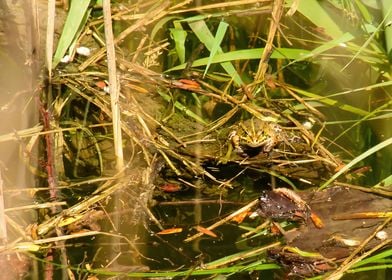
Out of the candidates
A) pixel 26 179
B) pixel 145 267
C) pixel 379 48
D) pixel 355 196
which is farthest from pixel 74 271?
pixel 379 48

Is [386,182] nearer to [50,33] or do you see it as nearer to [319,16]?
[319,16]

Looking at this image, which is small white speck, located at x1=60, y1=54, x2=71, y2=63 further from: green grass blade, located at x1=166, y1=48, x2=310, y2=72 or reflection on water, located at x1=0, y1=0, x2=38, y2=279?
green grass blade, located at x1=166, y1=48, x2=310, y2=72

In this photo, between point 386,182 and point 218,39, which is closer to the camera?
point 386,182

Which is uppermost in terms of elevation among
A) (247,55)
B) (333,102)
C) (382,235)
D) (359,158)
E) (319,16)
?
(319,16)

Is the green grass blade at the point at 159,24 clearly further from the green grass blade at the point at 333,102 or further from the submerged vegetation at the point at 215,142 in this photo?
the green grass blade at the point at 333,102

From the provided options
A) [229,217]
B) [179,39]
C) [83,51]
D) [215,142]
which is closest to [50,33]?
[83,51]

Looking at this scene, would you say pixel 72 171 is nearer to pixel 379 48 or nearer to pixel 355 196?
pixel 355 196

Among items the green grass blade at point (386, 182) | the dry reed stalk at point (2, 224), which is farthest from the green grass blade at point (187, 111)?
the dry reed stalk at point (2, 224)
